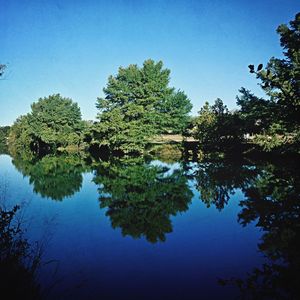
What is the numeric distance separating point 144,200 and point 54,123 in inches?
2154

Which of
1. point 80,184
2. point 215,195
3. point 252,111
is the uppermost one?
→ point 252,111

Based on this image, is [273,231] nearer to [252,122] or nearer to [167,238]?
[167,238]

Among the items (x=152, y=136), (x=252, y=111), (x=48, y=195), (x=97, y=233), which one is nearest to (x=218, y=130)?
(x=252, y=111)

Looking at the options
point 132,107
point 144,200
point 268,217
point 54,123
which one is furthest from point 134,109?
point 268,217

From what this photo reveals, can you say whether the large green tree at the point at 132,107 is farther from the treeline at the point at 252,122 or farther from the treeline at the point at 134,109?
the treeline at the point at 252,122

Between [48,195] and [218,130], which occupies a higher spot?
[218,130]

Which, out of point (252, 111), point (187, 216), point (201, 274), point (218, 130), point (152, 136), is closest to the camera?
point (201, 274)

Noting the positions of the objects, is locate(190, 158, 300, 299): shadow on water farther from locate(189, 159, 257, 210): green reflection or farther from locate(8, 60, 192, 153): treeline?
locate(8, 60, 192, 153): treeline

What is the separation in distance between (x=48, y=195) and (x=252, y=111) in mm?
24259

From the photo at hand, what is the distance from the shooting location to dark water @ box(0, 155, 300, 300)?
6402mm

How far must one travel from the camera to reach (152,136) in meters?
44.3

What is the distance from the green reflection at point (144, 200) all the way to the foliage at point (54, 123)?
4410 cm

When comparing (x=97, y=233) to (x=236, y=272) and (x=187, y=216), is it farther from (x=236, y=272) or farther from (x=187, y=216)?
(x=236, y=272)

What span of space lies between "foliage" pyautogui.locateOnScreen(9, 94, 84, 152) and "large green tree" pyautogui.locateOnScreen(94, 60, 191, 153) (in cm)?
2011
